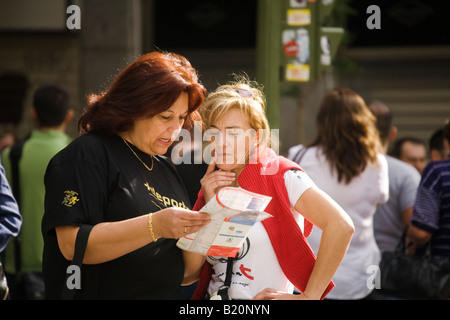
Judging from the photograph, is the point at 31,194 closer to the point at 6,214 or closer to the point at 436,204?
the point at 6,214

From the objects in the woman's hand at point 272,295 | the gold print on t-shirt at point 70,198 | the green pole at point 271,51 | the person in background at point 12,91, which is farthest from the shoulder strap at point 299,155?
the person in background at point 12,91

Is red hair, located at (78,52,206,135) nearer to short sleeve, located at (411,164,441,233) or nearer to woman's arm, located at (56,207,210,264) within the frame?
woman's arm, located at (56,207,210,264)

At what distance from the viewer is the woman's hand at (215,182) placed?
109 inches

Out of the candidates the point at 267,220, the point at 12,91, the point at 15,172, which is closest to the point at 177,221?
the point at 267,220

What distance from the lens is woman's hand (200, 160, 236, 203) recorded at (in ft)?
9.07

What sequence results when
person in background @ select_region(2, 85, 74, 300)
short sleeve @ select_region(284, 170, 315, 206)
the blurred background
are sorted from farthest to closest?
the blurred background
person in background @ select_region(2, 85, 74, 300)
short sleeve @ select_region(284, 170, 315, 206)

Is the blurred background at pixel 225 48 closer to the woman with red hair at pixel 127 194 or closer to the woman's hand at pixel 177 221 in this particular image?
the woman with red hair at pixel 127 194

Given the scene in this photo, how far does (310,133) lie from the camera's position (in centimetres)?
905

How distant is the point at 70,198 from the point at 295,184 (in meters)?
0.92

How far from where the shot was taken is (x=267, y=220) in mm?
2783

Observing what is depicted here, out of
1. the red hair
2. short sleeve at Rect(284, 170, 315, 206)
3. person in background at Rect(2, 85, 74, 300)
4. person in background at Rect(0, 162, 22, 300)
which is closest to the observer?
the red hair

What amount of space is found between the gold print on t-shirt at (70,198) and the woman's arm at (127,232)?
0.29ft

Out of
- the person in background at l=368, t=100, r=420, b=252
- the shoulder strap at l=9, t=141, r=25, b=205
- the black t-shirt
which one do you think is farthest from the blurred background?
the black t-shirt

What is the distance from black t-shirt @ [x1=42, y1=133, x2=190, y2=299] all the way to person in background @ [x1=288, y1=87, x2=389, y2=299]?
173 centimetres
